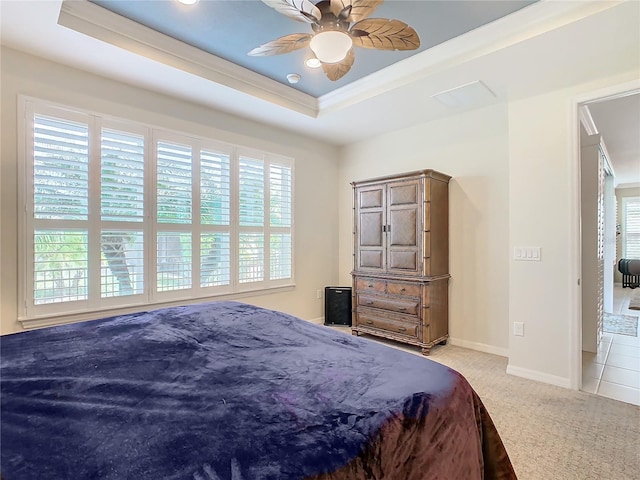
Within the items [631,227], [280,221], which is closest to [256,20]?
[280,221]

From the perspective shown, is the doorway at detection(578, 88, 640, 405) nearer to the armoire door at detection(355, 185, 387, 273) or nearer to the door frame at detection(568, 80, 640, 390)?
the door frame at detection(568, 80, 640, 390)

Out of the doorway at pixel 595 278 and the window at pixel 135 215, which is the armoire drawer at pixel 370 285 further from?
the doorway at pixel 595 278

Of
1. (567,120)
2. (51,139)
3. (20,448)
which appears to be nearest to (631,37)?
(567,120)

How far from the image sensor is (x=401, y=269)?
12.2 feet

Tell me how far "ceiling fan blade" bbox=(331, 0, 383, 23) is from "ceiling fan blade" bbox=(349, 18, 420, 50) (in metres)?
0.05

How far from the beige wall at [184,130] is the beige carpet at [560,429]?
244cm

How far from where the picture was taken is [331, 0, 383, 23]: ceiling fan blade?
1686 mm

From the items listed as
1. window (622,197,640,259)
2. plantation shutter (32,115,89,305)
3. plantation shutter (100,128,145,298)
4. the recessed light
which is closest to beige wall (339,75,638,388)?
the recessed light

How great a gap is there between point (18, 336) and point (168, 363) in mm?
993

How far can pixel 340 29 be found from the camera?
183 cm

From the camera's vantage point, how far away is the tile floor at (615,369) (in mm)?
2641

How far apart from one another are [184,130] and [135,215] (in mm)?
1026

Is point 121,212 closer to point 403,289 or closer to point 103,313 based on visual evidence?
point 103,313

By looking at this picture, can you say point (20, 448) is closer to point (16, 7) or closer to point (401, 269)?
point (16, 7)
